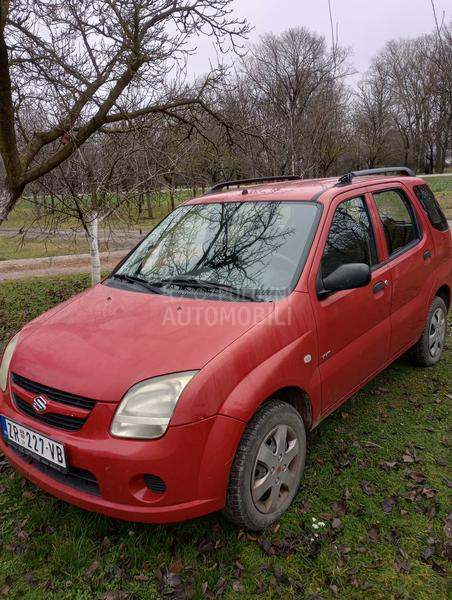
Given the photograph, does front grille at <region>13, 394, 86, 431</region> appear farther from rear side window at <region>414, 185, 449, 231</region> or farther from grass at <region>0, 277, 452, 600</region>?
rear side window at <region>414, 185, 449, 231</region>

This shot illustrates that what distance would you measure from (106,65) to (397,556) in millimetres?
5821

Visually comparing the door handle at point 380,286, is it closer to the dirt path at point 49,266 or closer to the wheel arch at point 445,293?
the wheel arch at point 445,293

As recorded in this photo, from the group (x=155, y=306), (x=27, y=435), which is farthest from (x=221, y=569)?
(x=155, y=306)

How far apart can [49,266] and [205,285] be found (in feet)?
35.6

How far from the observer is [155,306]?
2672mm

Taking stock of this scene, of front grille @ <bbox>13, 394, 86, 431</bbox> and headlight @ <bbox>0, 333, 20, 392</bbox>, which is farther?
headlight @ <bbox>0, 333, 20, 392</bbox>

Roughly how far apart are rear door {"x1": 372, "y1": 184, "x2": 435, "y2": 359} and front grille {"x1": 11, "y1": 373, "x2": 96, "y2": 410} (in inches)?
96.3

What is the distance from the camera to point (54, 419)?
2.24m

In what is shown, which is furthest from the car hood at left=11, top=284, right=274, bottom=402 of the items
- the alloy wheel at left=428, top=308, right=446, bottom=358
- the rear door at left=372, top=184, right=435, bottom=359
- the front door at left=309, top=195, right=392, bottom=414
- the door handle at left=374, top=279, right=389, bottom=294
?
the alloy wheel at left=428, top=308, right=446, bottom=358

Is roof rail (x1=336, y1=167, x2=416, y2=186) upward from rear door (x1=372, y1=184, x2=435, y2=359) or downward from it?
upward

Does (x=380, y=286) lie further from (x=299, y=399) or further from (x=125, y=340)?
(x=125, y=340)

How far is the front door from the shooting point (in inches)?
110

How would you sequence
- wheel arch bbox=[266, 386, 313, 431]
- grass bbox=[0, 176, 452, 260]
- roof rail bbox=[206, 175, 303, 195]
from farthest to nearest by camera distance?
grass bbox=[0, 176, 452, 260] < roof rail bbox=[206, 175, 303, 195] < wheel arch bbox=[266, 386, 313, 431]

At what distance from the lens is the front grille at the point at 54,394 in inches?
83.8
